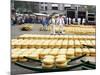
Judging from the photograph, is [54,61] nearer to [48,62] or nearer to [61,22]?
[48,62]

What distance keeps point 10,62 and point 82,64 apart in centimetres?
95

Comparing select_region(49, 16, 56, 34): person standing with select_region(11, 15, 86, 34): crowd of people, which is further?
select_region(49, 16, 56, 34): person standing

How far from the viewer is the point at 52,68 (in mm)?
2723

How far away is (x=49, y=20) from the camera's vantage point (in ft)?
8.95

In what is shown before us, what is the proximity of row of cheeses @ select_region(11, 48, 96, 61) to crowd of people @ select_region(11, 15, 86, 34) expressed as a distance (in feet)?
0.83

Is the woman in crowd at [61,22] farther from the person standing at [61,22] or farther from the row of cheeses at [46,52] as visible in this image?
the row of cheeses at [46,52]

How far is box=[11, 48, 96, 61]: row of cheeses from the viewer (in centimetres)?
259

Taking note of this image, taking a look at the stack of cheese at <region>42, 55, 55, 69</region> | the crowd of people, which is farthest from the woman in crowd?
the stack of cheese at <region>42, 55, 55, 69</region>

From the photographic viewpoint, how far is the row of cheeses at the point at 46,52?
2.59 metres

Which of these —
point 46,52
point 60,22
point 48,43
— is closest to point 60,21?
point 60,22

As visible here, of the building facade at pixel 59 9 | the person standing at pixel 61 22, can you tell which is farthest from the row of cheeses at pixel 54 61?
the building facade at pixel 59 9

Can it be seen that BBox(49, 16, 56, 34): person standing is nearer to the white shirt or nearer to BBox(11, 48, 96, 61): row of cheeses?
the white shirt

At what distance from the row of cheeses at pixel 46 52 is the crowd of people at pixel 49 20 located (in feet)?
0.83

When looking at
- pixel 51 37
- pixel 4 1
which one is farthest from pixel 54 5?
pixel 4 1
